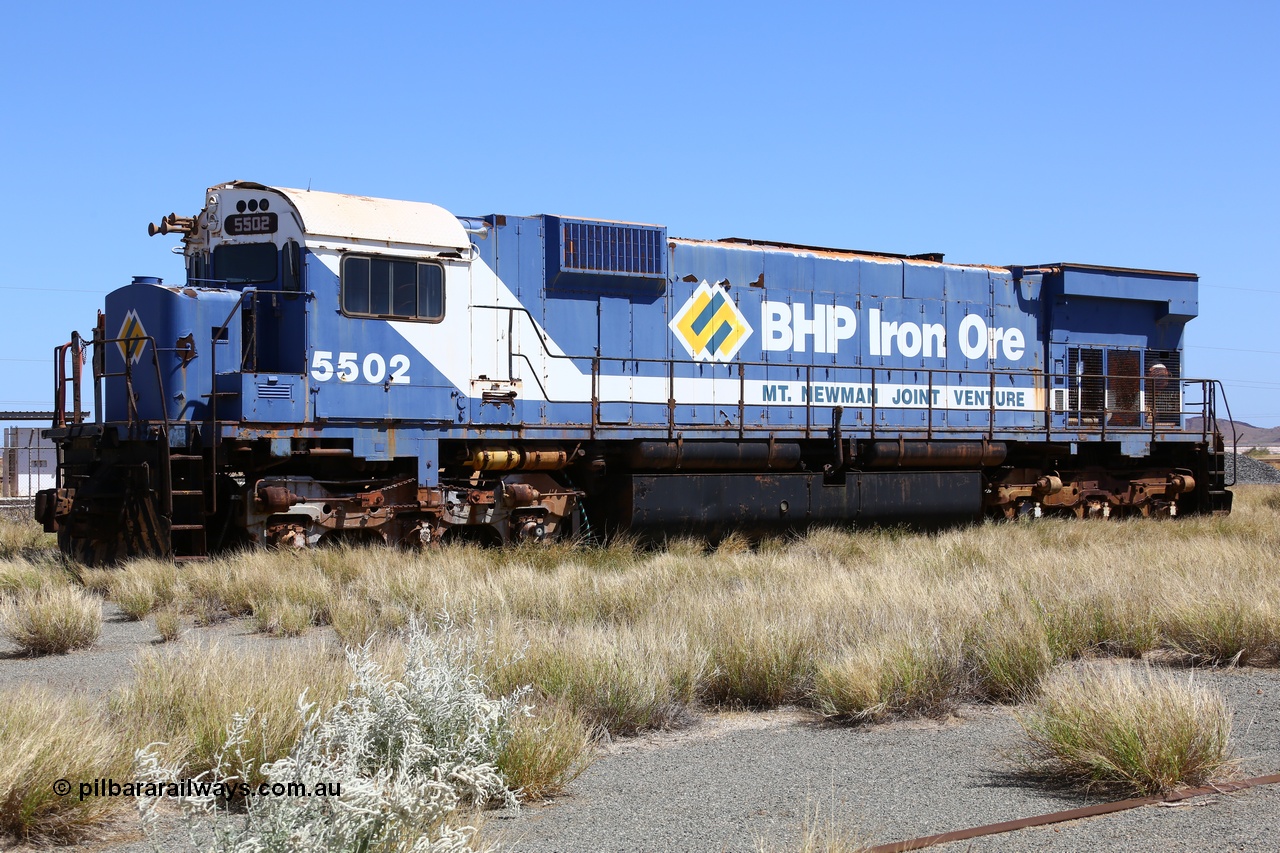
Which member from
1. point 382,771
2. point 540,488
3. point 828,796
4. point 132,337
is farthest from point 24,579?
point 828,796

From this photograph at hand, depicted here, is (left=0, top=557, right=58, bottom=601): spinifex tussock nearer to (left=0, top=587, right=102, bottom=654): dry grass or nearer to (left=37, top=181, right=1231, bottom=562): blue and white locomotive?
(left=37, top=181, right=1231, bottom=562): blue and white locomotive

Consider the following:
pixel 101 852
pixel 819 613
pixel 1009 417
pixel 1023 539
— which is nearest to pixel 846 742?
pixel 819 613

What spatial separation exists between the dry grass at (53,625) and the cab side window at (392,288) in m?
4.89

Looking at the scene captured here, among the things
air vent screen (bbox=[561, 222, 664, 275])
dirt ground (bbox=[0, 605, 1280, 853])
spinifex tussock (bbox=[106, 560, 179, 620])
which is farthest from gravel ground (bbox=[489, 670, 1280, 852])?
air vent screen (bbox=[561, 222, 664, 275])

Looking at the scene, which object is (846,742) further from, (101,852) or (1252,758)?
(101,852)

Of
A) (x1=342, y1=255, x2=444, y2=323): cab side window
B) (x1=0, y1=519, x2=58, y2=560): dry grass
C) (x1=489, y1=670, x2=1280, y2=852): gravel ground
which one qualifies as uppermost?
(x1=342, y1=255, x2=444, y2=323): cab side window

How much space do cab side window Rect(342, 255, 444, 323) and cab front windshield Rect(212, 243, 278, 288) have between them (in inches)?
32.5

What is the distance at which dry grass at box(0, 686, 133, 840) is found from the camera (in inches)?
187

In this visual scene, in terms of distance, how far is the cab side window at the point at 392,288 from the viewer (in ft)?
44.3

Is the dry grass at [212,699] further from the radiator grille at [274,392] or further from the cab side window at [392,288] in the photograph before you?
the cab side window at [392,288]

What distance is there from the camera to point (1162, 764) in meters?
5.46

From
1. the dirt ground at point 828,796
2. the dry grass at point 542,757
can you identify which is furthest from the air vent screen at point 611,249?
the dry grass at point 542,757

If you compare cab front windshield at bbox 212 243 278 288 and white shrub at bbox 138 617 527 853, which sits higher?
cab front windshield at bbox 212 243 278 288

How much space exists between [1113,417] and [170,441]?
14145 mm
